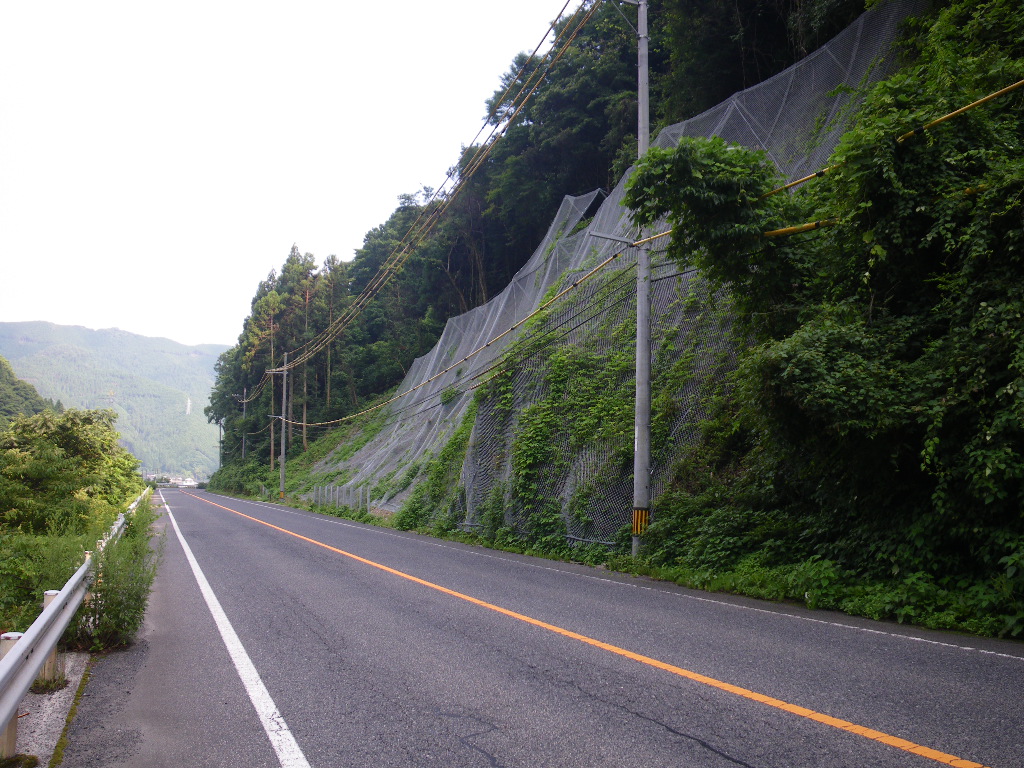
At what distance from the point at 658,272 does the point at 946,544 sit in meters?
11.4

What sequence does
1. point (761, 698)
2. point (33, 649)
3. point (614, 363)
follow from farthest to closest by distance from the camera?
point (614, 363), point (761, 698), point (33, 649)

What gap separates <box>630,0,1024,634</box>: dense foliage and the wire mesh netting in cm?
173

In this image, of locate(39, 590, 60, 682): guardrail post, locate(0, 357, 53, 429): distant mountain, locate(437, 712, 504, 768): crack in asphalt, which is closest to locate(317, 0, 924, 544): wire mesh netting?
locate(437, 712, 504, 768): crack in asphalt

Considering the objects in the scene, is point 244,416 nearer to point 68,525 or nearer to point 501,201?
point 501,201

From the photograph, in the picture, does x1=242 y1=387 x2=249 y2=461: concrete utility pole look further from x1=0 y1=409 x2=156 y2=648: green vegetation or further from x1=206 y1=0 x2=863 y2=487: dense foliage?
x1=0 y1=409 x2=156 y2=648: green vegetation

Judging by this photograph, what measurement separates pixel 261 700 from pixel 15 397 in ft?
289

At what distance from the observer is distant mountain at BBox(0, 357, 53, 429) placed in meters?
70.9

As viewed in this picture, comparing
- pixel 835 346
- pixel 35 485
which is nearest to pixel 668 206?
pixel 835 346

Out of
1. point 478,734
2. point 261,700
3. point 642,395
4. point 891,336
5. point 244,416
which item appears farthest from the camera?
point 244,416

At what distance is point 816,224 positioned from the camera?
966cm

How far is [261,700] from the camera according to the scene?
14.9ft

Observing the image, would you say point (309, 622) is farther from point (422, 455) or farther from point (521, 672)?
point (422, 455)

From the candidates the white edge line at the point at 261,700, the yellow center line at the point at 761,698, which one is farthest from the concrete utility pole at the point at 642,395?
the white edge line at the point at 261,700

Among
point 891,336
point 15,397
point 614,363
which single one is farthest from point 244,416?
point 891,336
